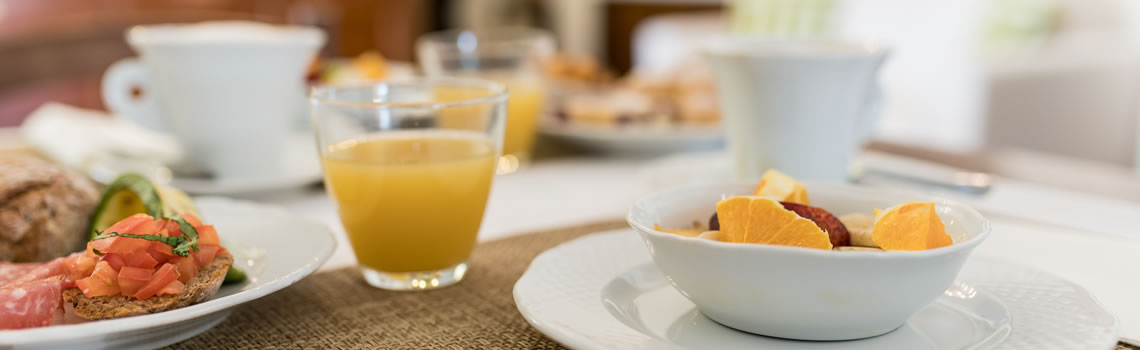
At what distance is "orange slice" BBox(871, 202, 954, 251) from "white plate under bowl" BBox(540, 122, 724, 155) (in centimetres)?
74

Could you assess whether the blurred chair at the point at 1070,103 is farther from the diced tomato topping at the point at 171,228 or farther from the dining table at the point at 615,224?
the diced tomato topping at the point at 171,228

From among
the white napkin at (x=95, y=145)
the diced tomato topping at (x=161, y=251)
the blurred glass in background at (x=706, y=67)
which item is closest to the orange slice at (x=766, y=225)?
the diced tomato topping at (x=161, y=251)

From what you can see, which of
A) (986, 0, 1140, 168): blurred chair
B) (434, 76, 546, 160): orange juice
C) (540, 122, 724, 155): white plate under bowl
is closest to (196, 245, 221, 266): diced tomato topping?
(434, 76, 546, 160): orange juice

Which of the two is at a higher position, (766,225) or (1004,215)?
(766,225)

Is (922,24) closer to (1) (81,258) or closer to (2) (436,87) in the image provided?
(2) (436,87)

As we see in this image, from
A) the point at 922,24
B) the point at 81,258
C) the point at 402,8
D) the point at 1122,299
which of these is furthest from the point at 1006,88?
the point at 402,8

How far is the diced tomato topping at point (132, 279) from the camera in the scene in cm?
57

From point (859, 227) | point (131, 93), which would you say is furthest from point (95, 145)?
point (859, 227)

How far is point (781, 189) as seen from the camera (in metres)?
0.64

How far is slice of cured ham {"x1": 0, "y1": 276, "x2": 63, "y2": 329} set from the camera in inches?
21.4

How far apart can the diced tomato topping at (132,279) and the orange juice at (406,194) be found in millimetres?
204

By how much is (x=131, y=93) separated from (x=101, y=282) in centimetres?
74

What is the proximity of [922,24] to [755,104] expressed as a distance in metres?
3.88

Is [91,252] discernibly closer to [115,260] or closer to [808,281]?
[115,260]
